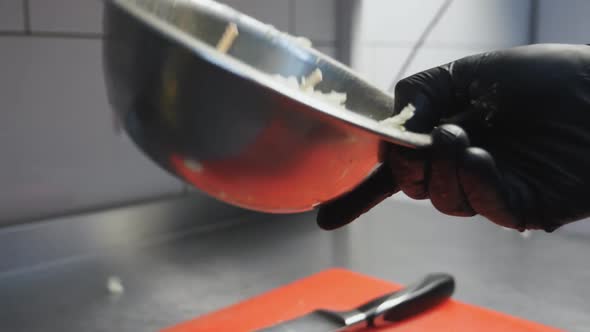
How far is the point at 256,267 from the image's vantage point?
801 mm

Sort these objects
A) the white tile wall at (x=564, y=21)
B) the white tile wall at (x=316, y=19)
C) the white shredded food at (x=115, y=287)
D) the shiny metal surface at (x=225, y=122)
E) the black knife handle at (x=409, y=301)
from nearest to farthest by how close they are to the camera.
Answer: the shiny metal surface at (x=225, y=122)
the black knife handle at (x=409, y=301)
the white shredded food at (x=115, y=287)
the white tile wall at (x=564, y=21)
the white tile wall at (x=316, y=19)

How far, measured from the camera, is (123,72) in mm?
297

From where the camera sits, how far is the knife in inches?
22.0

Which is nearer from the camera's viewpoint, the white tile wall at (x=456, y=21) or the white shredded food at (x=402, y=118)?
the white shredded food at (x=402, y=118)

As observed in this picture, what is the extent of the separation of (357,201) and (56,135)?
54cm

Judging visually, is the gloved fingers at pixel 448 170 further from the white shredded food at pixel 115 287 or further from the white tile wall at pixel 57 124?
the white tile wall at pixel 57 124

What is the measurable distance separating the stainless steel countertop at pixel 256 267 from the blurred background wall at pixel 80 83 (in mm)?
51

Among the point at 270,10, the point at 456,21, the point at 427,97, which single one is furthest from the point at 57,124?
the point at 456,21

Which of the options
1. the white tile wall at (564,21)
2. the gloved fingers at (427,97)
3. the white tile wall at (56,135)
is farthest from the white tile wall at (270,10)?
the gloved fingers at (427,97)

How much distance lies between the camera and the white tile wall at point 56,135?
77 centimetres

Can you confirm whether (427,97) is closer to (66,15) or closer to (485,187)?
(485,187)

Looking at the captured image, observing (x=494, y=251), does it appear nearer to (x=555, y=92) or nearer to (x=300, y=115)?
(x=555, y=92)

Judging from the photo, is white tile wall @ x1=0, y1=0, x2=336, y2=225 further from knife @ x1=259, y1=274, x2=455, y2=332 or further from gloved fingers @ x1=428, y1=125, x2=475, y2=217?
gloved fingers @ x1=428, y1=125, x2=475, y2=217

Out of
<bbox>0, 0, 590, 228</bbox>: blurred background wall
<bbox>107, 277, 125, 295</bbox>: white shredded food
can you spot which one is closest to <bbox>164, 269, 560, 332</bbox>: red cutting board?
<bbox>107, 277, 125, 295</bbox>: white shredded food
